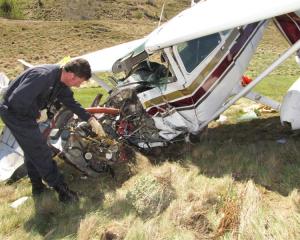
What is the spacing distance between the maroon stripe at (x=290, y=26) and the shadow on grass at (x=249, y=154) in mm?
1781

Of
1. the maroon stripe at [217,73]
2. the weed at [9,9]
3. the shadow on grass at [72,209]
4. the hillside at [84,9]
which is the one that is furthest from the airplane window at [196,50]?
the hillside at [84,9]

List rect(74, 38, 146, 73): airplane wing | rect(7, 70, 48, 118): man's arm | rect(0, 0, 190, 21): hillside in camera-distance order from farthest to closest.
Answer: rect(0, 0, 190, 21): hillside
rect(74, 38, 146, 73): airplane wing
rect(7, 70, 48, 118): man's arm

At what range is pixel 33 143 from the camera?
6.07 m

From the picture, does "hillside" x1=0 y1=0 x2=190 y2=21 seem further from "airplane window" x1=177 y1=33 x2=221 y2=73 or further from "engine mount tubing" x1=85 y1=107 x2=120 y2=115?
"engine mount tubing" x1=85 y1=107 x2=120 y2=115

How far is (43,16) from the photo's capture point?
232 ft

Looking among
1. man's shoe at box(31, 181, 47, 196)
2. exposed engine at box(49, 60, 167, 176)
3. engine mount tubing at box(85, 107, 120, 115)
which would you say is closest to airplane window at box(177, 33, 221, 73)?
exposed engine at box(49, 60, 167, 176)

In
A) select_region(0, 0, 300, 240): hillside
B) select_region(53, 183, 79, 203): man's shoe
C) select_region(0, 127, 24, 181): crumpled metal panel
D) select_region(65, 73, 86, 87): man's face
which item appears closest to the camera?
select_region(0, 0, 300, 240): hillside

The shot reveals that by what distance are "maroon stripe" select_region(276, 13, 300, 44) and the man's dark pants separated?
17.0ft

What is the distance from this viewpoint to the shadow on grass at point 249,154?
6.56 metres

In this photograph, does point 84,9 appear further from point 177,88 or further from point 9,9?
point 177,88

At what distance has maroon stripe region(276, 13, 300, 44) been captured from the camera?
8654mm

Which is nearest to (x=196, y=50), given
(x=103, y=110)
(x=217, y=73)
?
(x=217, y=73)

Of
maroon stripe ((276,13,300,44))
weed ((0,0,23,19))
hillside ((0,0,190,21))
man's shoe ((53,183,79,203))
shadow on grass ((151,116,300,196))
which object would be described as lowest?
hillside ((0,0,190,21))

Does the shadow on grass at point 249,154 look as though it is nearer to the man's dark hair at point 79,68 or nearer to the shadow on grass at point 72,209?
the shadow on grass at point 72,209
